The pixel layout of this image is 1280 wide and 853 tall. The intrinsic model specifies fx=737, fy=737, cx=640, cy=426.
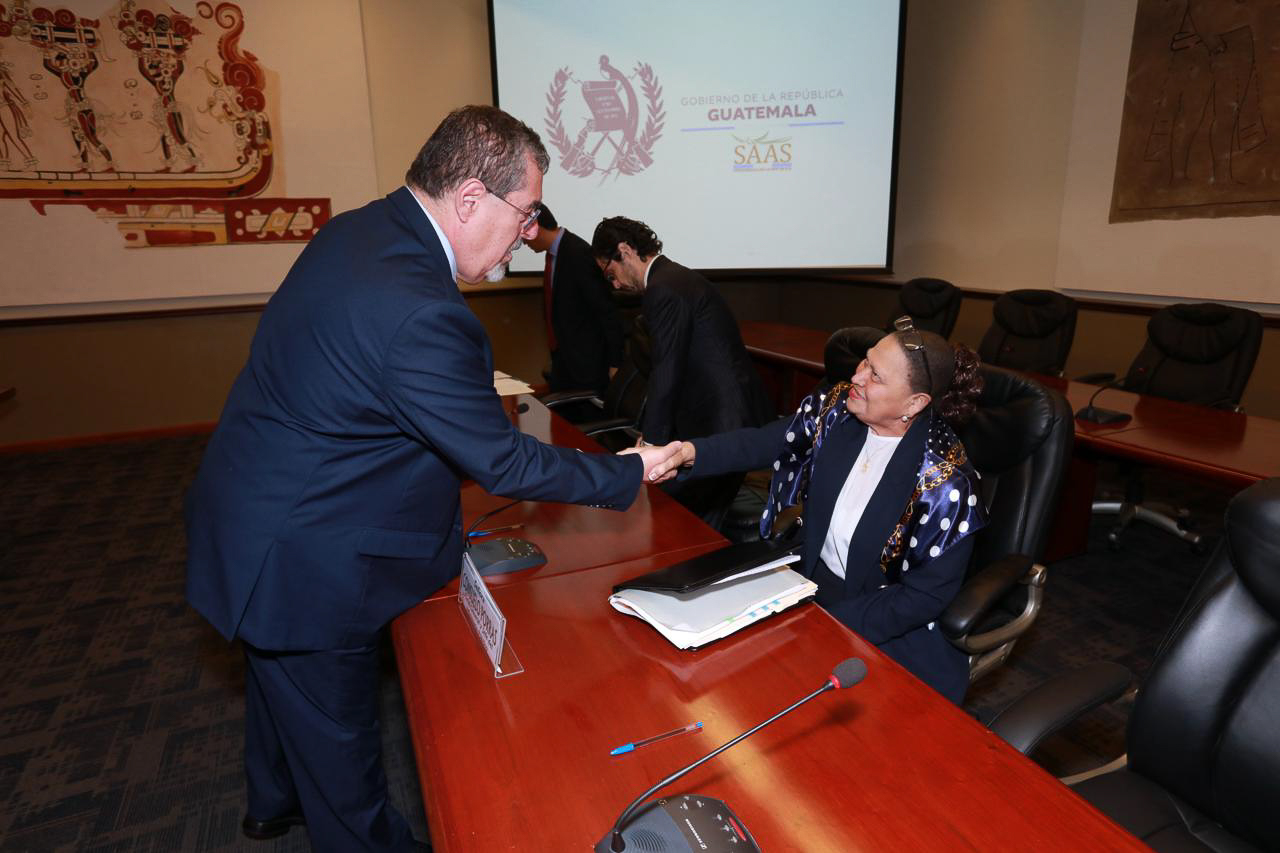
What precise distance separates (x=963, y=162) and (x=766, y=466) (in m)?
4.56

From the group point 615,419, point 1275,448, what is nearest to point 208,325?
point 615,419

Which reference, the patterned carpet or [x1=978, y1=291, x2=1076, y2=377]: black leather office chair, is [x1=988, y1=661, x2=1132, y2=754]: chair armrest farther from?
[x1=978, y1=291, x2=1076, y2=377]: black leather office chair

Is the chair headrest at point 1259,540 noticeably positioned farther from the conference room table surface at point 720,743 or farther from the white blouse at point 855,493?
the white blouse at point 855,493

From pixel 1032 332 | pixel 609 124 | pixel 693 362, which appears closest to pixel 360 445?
pixel 693 362

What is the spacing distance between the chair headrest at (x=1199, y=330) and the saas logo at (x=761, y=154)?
8.40 ft

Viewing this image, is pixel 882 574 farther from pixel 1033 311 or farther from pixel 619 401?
pixel 1033 311

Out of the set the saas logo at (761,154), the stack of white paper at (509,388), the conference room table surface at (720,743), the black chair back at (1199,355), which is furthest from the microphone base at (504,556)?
the saas logo at (761,154)

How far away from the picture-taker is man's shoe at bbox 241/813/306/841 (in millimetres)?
1837

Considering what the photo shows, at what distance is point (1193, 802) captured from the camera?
47.3 inches

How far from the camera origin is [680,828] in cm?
86

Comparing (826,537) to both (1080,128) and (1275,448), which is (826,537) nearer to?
(1275,448)

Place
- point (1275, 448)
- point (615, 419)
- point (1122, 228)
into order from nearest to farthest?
1. point (1275, 448)
2. point (615, 419)
3. point (1122, 228)

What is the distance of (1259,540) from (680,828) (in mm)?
960

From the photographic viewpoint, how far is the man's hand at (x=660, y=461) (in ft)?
5.51
